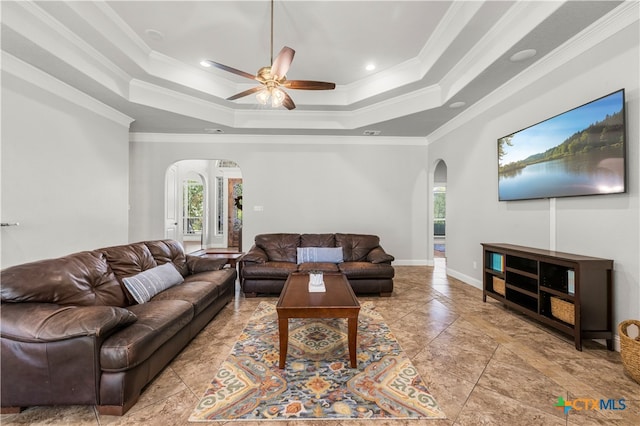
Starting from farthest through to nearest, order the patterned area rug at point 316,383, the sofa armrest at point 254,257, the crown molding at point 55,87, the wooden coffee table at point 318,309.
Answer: the sofa armrest at point 254,257, the crown molding at point 55,87, the wooden coffee table at point 318,309, the patterned area rug at point 316,383

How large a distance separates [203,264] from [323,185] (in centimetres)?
328

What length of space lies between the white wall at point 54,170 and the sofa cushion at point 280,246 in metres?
2.63

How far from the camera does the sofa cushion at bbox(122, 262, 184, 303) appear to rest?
2.46m

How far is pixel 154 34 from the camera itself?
3371 mm

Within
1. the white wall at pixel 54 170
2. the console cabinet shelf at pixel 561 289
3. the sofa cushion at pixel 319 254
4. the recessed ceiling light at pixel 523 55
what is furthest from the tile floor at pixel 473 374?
the recessed ceiling light at pixel 523 55

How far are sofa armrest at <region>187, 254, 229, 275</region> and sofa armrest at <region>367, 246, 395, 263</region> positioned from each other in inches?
89.1

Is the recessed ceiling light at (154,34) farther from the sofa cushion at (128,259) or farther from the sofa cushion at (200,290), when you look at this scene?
the sofa cushion at (200,290)

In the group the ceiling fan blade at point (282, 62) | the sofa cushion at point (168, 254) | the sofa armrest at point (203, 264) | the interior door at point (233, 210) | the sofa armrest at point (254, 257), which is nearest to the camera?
the ceiling fan blade at point (282, 62)

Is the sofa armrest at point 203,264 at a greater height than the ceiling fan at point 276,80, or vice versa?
the ceiling fan at point 276,80

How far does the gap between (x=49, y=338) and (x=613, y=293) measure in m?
4.33

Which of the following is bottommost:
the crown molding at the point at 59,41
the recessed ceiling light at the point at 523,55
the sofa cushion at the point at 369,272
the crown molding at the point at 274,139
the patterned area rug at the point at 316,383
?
the patterned area rug at the point at 316,383

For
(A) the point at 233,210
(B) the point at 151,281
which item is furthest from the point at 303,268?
(A) the point at 233,210

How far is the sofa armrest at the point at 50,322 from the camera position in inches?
60.9

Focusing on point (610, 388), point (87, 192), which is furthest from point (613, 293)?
point (87, 192)
